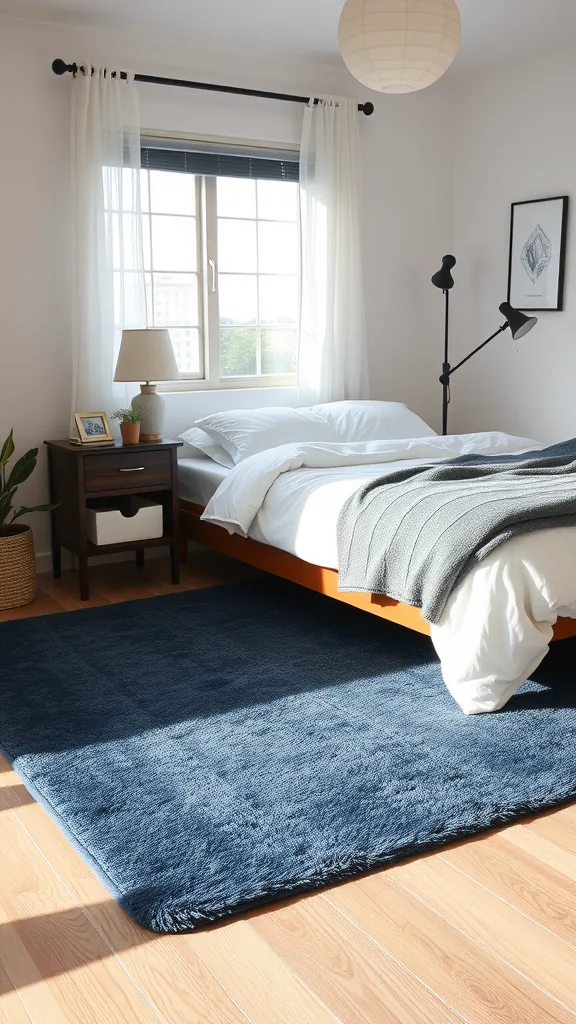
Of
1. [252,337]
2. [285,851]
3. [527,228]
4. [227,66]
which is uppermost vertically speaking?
[227,66]

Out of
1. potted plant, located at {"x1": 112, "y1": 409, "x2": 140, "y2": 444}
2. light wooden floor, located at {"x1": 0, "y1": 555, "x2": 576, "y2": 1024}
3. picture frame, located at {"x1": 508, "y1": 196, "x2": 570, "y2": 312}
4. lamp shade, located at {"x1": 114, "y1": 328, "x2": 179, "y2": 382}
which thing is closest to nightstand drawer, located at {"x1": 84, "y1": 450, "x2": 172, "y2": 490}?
potted plant, located at {"x1": 112, "y1": 409, "x2": 140, "y2": 444}

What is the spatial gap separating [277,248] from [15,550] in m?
2.18

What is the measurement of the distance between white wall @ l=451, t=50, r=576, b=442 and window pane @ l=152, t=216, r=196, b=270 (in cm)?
168

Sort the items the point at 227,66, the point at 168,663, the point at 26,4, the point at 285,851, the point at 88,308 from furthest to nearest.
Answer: the point at 227,66
the point at 88,308
the point at 26,4
the point at 168,663
the point at 285,851

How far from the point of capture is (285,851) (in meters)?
2.08

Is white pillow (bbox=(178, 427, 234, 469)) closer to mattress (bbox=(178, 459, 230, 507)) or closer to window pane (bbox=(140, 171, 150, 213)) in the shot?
mattress (bbox=(178, 459, 230, 507))

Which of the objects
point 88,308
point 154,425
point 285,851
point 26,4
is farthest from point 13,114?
point 285,851

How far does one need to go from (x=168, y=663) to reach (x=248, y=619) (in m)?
0.58

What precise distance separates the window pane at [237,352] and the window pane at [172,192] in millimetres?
641

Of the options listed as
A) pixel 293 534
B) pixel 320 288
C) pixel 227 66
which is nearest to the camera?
pixel 293 534

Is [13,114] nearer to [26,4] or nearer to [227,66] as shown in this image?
[26,4]

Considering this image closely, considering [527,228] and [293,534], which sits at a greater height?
[527,228]

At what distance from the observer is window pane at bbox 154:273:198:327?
15.7ft

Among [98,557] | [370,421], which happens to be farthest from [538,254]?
[98,557]
